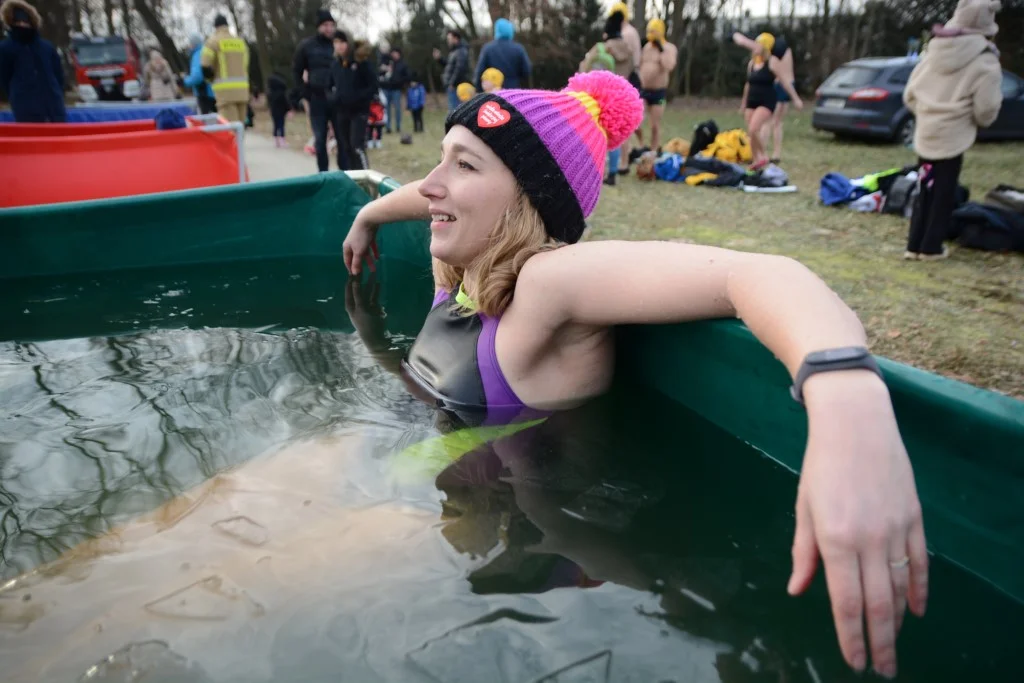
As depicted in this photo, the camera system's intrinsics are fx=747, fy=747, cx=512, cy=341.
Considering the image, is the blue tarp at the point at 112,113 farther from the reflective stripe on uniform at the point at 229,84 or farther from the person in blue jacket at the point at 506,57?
the person in blue jacket at the point at 506,57

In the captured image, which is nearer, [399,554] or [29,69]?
[399,554]

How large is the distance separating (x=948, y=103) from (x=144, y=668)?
5.34 metres

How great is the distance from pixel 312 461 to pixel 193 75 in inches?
434

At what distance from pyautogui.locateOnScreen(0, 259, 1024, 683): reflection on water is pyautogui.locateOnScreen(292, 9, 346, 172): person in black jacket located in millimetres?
6388

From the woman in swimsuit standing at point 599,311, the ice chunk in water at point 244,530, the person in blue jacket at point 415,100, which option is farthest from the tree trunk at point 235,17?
the ice chunk in water at point 244,530

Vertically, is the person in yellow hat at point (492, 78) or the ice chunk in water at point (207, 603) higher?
the person in yellow hat at point (492, 78)

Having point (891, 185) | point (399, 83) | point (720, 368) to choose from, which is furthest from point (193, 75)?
point (720, 368)

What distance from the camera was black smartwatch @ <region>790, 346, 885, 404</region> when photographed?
1.19m

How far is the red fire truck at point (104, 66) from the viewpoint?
1953cm

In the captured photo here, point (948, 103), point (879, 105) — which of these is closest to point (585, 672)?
point (948, 103)

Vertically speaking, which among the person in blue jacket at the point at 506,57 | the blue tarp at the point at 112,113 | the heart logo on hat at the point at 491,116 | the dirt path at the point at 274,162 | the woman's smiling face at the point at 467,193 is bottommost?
the dirt path at the point at 274,162

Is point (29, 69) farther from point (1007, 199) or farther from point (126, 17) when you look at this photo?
point (126, 17)

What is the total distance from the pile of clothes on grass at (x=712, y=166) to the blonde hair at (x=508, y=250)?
6.51 m

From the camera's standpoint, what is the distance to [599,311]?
1.82 metres
